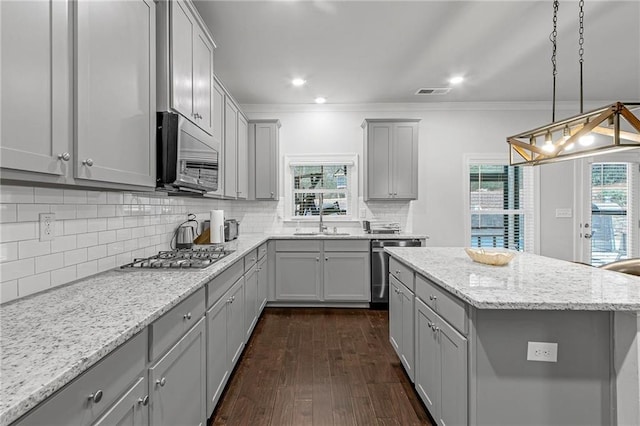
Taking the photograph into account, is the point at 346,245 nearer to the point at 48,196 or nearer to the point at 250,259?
the point at 250,259

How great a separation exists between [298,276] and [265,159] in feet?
5.52

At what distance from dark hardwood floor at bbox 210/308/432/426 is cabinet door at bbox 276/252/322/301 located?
1.90 ft

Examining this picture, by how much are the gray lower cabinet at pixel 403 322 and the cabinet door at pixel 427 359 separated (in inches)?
4.4

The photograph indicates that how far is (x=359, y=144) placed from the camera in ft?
16.0

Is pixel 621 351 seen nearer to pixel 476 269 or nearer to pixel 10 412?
pixel 476 269

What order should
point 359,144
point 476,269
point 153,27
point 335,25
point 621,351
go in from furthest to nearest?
point 359,144 < point 335,25 < point 476,269 < point 153,27 < point 621,351

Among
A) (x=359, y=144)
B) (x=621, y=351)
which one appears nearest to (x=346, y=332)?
(x=621, y=351)

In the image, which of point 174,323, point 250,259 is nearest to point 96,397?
point 174,323

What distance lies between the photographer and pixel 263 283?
3.87 metres

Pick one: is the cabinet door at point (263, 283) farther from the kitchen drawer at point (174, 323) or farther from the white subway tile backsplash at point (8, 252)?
the white subway tile backsplash at point (8, 252)

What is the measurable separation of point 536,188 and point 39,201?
18.5 ft

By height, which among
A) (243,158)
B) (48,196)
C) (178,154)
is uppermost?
(243,158)

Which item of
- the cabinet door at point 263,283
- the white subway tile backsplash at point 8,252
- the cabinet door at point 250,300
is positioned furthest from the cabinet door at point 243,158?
the white subway tile backsplash at point 8,252

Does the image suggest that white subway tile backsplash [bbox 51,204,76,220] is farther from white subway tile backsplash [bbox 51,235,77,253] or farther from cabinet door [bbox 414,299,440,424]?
cabinet door [bbox 414,299,440,424]
